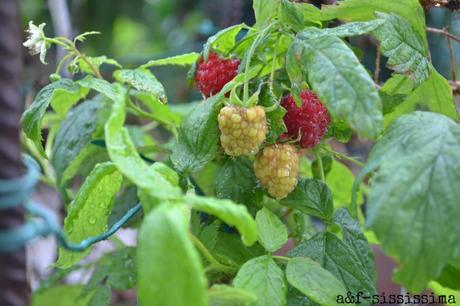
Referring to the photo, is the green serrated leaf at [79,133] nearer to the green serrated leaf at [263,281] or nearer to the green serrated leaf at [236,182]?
the green serrated leaf at [236,182]

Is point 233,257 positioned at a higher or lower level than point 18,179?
lower

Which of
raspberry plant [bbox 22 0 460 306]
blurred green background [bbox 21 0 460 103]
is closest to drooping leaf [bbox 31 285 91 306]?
raspberry plant [bbox 22 0 460 306]

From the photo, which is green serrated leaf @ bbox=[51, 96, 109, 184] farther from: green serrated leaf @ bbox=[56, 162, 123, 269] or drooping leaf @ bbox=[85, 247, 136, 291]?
green serrated leaf @ bbox=[56, 162, 123, 269]

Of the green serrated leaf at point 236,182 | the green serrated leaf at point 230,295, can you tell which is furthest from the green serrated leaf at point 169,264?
the green serrated leaf at point 236,182

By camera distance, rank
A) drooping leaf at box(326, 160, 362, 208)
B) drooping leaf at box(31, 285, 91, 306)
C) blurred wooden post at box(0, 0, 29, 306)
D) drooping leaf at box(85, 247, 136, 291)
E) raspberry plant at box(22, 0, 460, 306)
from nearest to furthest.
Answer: blurred wooden post at box(0, 0, 29, 306) < raspberry plant at box(22, 0, 460, 306) < drooping leaf at box(85, 247, 136, 291) < drooping leaf at box(326, 160, 362, 208) < drooping leaf at box(31, 285, 91, 306)

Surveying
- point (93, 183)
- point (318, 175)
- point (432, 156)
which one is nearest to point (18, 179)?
point (93, 183)

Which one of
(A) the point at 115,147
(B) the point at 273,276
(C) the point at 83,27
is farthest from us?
(C) the point at 83,27

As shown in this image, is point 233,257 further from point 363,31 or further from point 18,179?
point 18,179
